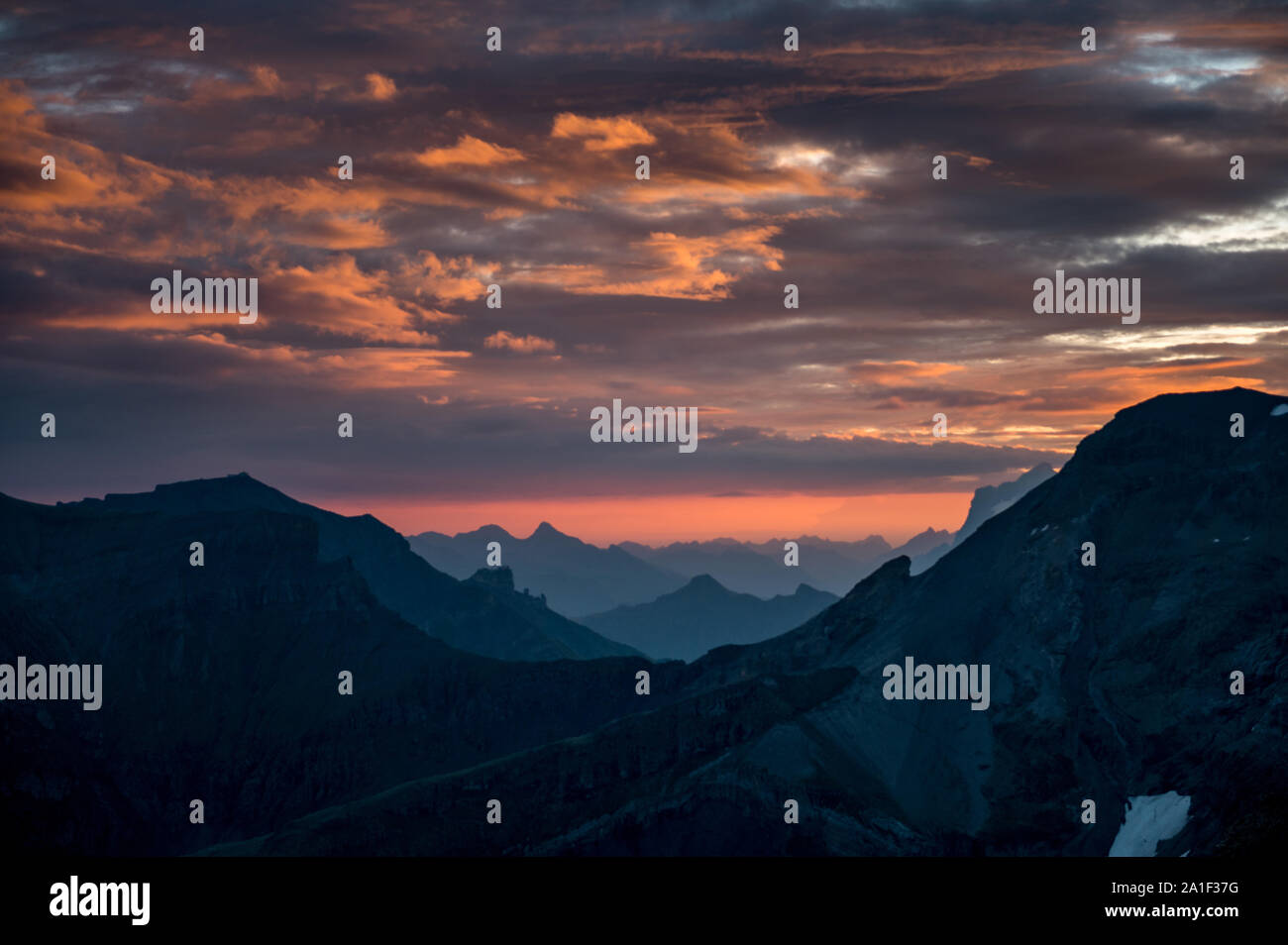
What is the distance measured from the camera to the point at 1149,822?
175 metres

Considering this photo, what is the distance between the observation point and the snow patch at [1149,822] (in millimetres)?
167500

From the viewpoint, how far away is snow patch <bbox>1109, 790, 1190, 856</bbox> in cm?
16750

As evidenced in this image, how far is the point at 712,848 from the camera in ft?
572
